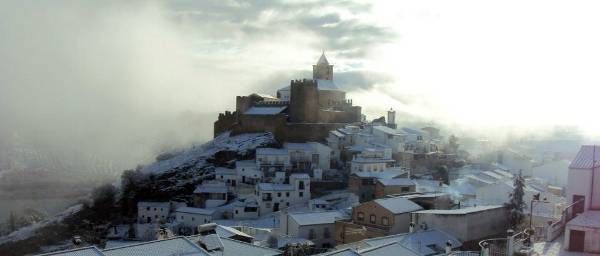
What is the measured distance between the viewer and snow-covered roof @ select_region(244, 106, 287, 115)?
2607 inches

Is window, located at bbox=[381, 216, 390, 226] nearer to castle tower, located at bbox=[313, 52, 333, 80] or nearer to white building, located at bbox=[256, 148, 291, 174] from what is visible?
white building, located at bbox=[256, 148, 291, 174]

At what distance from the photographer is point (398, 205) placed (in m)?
35.1

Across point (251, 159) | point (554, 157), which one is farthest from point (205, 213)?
point (554, 157)

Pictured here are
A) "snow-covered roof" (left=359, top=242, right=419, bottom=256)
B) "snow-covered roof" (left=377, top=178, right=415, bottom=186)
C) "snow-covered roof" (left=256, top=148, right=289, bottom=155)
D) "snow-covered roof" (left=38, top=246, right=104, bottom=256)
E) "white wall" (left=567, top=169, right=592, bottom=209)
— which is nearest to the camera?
"white wall" (left=567, top=169, right=592, bottom=209)

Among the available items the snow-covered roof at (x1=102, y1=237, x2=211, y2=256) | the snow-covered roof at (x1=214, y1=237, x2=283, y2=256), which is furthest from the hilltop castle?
the snow-covered roof at (x1=102, y1=237, x2=211, y2=256)

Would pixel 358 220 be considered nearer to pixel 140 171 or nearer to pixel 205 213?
pixel 205 213

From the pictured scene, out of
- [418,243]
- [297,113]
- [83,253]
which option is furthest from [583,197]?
[297,113]

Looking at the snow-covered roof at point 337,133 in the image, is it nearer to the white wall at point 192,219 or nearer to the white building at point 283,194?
the white building at point 283,194

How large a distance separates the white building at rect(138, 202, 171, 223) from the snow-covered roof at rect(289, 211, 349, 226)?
855 inches

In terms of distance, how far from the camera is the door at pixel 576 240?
14234 mm

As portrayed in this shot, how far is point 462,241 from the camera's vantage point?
90.2 feet

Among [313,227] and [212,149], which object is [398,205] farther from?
[212,149]

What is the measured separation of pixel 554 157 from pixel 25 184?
94.6 m

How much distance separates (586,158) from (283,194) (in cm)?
3595
